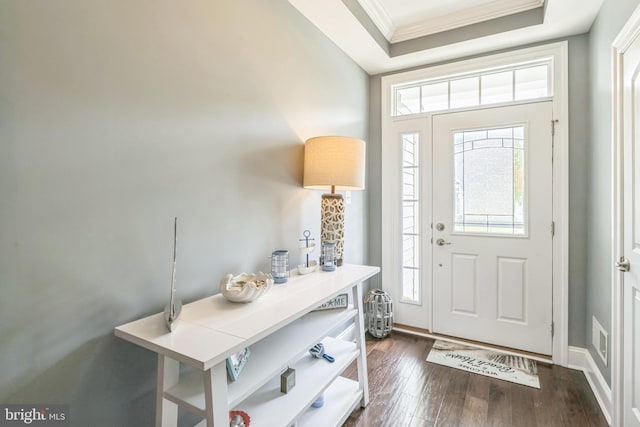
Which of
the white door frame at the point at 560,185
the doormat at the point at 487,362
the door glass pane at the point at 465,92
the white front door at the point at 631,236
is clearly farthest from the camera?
the door glass pane at the point at 465,92

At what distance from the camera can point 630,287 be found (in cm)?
148

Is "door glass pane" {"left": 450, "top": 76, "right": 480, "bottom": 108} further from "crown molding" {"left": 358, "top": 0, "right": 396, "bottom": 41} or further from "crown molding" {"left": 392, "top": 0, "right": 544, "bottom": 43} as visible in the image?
"crown molding" {"left": 358, "top": 0, "right": 396, "bottom": 41}

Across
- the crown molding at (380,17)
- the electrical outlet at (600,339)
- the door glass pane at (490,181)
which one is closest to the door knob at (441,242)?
the door glass pane at (490,181)

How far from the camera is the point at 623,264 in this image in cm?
152

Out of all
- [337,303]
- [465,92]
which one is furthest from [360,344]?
[465,92]

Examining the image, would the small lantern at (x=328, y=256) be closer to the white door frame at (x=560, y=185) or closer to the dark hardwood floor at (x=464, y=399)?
the dark hardwood floor at (x=464, y=399)

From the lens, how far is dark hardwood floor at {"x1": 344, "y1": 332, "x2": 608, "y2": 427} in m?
1.74

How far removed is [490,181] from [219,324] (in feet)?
7.70

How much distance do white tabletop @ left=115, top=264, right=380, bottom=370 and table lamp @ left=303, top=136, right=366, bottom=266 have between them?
48cm

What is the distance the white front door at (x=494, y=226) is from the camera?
238 cm

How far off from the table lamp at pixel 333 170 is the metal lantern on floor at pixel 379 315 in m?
0.98

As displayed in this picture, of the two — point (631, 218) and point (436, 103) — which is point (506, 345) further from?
point (436, 103)

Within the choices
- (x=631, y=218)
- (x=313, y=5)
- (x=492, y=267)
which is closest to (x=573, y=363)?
(x=492, y=267)

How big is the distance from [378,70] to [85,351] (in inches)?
114
